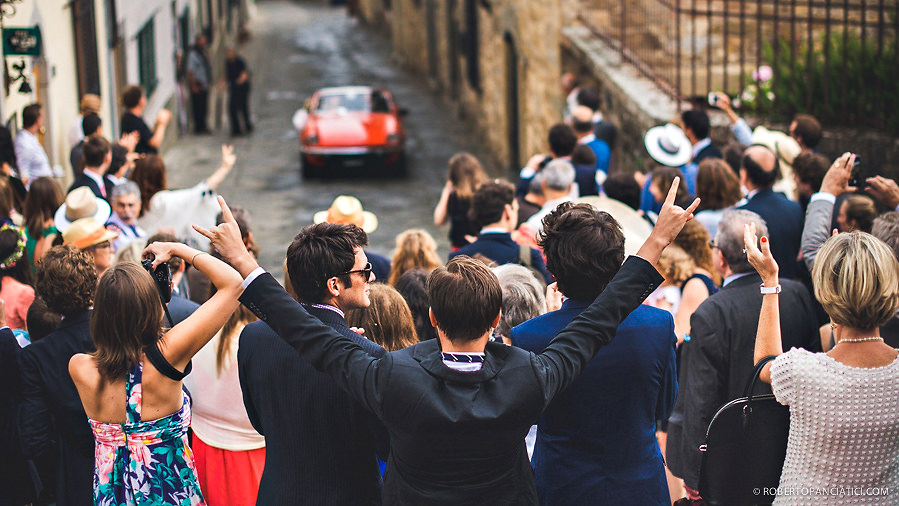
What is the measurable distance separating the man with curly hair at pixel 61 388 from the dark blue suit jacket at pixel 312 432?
42.8 inches

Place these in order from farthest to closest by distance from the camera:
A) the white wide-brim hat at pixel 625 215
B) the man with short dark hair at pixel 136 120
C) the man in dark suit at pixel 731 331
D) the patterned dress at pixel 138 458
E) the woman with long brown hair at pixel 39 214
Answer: the man with short dark hair at pixel 136 120 < the woman with long brown hair at pixel 39 214 < the white wide-brim hat at pixel 625 215 < the man in dark suit at pixel 731 331 < the patterned dress at pixel 138 458

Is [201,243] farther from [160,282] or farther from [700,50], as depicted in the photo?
[700,50]

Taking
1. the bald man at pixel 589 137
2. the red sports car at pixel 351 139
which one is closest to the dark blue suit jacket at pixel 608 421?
the bald man at pixel 589 137

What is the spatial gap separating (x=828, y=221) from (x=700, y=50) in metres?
9.75

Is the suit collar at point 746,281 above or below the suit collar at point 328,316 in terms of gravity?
below

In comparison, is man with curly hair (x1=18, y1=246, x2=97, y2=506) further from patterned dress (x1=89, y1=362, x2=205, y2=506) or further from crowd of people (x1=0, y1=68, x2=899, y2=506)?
patterned dress (x1=89, y1=362, x2=205, y2=506)

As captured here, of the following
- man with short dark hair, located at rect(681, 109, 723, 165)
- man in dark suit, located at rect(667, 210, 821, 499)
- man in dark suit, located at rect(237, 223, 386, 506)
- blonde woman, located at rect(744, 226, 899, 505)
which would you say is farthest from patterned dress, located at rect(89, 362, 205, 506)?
man with short dark hair, located at rect(681, 109, 723, 165)

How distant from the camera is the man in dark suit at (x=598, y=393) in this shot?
3.54 m

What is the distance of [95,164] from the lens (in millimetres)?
8164

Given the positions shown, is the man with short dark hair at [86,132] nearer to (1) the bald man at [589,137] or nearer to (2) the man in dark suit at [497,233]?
(1) the bald man at [589,137]

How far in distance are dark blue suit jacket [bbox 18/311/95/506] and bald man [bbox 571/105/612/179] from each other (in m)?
5.88

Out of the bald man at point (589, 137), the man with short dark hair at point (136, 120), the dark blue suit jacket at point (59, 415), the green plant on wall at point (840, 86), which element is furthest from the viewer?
the man with short dark hair at point (136, 120)

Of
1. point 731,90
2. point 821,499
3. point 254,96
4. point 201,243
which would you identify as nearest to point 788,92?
point 731,90

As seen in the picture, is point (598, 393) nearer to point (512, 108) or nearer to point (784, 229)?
point (784, 229)
